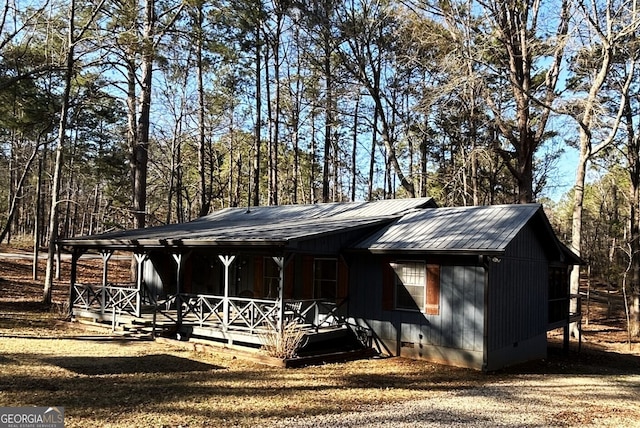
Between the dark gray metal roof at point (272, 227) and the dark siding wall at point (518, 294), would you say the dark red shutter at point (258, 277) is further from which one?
the dark siding wall at point (518, 294)

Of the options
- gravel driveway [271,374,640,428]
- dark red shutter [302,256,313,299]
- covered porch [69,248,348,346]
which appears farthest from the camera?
dark red shutter [302,256,313,299]

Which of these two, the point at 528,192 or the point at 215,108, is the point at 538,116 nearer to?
the point at 528,192

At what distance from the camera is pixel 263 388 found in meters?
8.58

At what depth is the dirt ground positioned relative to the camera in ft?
22.8

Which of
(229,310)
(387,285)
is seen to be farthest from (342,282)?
(229,310)

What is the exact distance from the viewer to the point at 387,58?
24609 millimetres

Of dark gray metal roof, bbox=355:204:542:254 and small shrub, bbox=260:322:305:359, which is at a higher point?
dark gray metal roof, bbox=355:204:542:254

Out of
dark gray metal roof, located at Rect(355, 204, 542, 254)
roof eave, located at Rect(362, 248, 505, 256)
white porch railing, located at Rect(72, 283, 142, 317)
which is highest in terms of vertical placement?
dark gray metal roof, located at Rect(355, 204, 542, 254)

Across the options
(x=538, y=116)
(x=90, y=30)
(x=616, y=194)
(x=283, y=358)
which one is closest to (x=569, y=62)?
(x=538, y=116)

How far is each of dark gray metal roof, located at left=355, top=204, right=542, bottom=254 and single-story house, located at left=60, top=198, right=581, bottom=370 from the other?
28mm

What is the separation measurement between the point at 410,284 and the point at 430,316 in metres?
0.86

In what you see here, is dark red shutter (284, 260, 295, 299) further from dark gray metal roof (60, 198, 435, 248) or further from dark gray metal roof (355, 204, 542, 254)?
dark gray metal roof (355, 204, 542, 254)

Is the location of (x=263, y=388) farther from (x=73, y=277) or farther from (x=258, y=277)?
(x=73, y=277)

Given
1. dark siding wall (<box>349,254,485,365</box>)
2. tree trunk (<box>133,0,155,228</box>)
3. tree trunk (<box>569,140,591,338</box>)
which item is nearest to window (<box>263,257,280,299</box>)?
dark siding wall (<box>349,254,485,365</box>)
